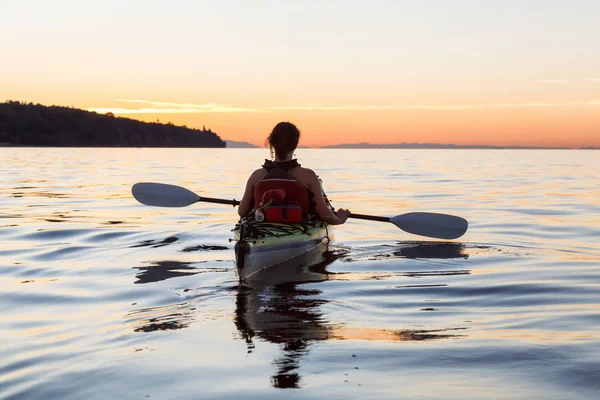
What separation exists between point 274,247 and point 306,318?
7.52 feet

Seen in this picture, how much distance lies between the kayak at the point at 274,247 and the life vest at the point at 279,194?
5.2 inches

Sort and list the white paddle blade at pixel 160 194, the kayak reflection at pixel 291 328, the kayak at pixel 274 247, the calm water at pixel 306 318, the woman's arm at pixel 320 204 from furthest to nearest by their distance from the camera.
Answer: the white paddle blade at pixel 160 194
the woman's arm at pixel 320 204
the kayak at pixel 274 247
the kayak reflection at pixel 291 328
the calm water at pixel 306 318

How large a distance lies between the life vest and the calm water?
0.89m

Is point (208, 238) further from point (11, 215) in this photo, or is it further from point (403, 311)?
point (403, 311)

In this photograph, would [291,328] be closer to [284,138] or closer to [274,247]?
[274,247]

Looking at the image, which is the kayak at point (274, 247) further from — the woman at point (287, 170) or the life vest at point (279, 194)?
the woman at point (287, 170)

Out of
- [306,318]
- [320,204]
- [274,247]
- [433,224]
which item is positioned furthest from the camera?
[433,224]

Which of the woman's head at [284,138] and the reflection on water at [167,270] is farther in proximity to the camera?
the woman's head at [284,138]

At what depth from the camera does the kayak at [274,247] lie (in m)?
7.55

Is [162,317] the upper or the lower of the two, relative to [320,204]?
lower

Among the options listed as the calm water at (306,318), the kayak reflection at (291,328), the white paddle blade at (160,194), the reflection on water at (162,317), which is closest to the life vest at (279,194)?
the calm water at (306,318)

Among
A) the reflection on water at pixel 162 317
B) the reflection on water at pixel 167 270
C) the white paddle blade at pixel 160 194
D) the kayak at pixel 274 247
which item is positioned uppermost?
the white paddle blade at pixel 160 194

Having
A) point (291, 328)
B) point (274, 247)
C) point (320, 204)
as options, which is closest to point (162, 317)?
point (291, 328)

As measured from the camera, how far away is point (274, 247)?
814cm
